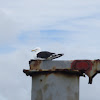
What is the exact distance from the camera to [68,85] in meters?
3.83

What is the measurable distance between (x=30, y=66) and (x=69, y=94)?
87 centimetres

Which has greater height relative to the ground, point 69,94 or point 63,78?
point 63,78

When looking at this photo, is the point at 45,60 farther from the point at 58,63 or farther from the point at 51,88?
the point at 51,88

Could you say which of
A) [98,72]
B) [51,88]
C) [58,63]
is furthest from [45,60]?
[98,72]

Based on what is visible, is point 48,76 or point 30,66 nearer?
point 48,76

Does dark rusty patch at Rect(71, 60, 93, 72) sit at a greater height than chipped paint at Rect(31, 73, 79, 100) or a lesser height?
greater

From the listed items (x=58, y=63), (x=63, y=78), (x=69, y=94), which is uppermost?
(x=58, y=63)

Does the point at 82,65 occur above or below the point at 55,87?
above

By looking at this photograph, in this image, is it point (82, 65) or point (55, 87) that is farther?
point (82, 65)

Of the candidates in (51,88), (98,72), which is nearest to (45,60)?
(51,88)

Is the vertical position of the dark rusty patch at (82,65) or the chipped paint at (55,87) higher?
the dark rusty patch at (82,65)

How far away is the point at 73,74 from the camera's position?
393 centimetres

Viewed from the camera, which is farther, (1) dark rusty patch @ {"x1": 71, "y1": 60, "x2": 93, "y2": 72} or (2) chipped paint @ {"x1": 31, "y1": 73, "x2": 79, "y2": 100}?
(1) dark rusty patch @ {"x1": 71, "y1": 60, "x2": 93, "y2": 72}

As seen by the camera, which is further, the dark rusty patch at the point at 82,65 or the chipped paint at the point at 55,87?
the dark rusty patch at the point at 82,65
